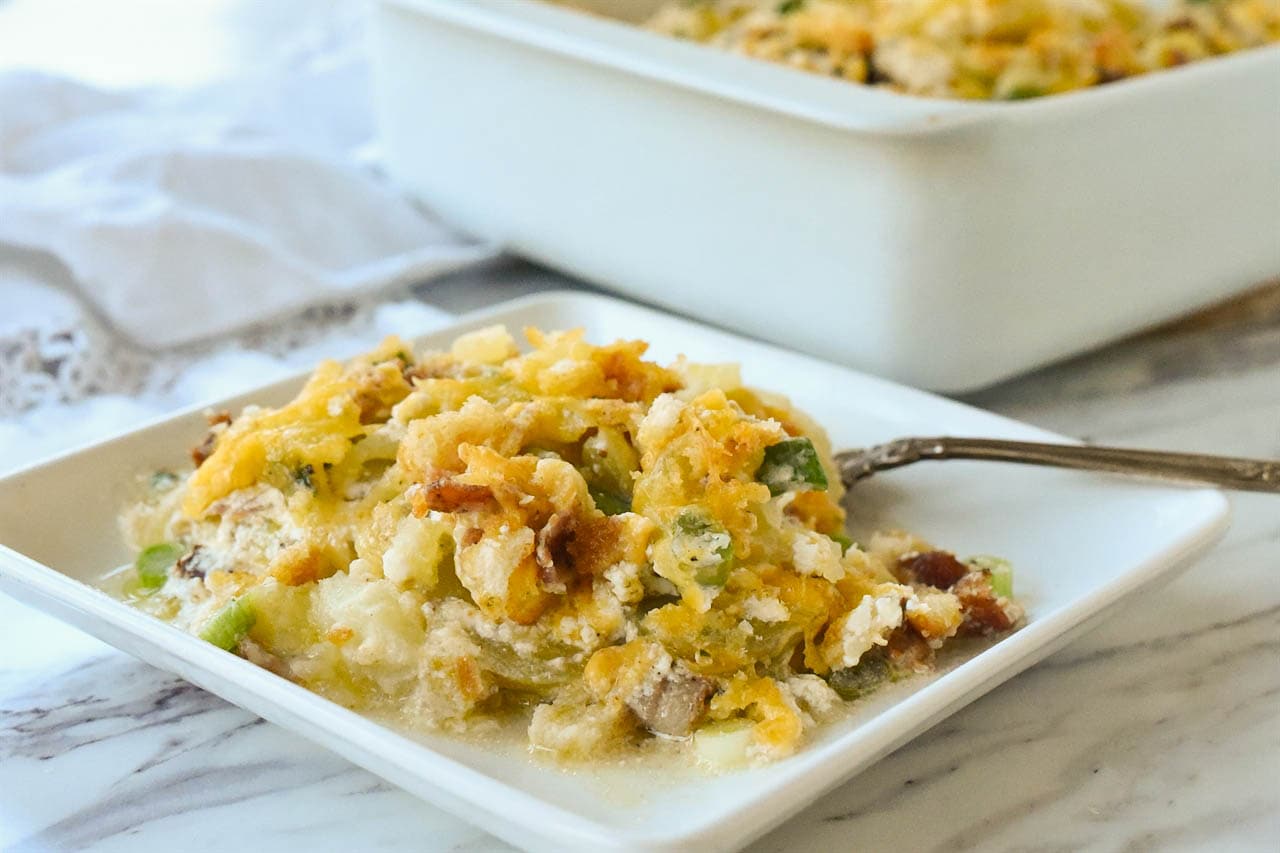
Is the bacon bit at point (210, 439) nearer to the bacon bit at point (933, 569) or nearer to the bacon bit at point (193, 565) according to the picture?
the bacon bit at point (193, 565)

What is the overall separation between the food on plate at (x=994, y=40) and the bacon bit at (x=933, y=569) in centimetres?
84

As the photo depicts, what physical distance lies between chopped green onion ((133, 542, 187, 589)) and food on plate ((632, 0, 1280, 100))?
106 centimetres

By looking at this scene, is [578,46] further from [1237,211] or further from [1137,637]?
[1137,637]

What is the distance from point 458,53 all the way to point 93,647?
3.46 ft

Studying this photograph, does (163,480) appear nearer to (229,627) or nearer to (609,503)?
(229,627)

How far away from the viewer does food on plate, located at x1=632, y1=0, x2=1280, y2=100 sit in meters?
1.97

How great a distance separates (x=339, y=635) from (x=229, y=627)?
0.08 m

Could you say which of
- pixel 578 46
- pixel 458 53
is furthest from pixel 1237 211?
pixel 458 53

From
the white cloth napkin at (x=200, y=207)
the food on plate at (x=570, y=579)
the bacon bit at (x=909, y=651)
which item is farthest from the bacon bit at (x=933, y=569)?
the white cloth napkin at (x=200, y=207)

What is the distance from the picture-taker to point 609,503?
1.21m

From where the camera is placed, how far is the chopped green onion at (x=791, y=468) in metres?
1.18

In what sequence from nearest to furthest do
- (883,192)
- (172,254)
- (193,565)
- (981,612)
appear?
(981,612) → (193,565) → (883,192) → (172,254)

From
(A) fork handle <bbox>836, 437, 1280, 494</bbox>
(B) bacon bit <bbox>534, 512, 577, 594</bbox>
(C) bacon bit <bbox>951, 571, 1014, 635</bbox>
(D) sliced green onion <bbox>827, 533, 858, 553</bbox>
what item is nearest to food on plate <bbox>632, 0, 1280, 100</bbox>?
(A) fork handle <bbox>836, 437, 1280, 494</bbox>

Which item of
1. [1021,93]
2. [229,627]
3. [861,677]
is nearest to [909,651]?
[861,677]
